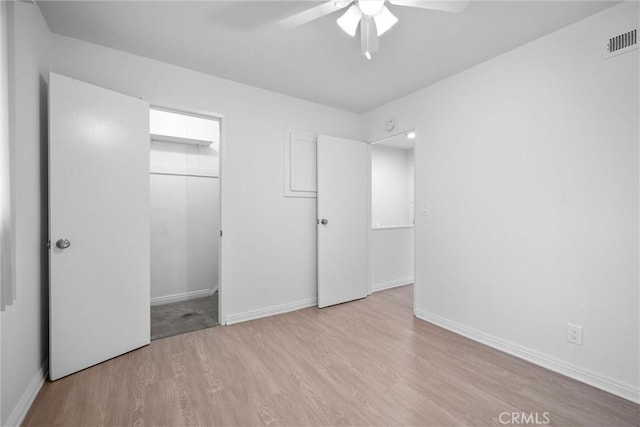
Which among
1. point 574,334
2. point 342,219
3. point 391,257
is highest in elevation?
point 342,219

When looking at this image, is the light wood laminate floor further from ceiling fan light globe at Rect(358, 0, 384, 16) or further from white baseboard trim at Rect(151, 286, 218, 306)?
ceiling fan light globe at Rect(358, 0, 384, 16)

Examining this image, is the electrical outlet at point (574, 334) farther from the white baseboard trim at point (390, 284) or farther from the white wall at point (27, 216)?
the white wall at point (27, 216)

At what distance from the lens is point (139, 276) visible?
2240mm

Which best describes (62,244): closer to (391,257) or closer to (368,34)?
(368,34)

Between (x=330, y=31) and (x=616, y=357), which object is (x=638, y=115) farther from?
(x=330, y=31)

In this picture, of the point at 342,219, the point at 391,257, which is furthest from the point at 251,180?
the point at 391,257

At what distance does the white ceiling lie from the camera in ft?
5.90

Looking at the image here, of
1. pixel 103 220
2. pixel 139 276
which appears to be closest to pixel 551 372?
pixel 139 276

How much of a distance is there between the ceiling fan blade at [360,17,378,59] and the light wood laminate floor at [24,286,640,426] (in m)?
2.05

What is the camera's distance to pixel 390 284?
13.5 ft

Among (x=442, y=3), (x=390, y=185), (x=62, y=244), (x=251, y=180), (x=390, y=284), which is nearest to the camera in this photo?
(x=442, y=3)

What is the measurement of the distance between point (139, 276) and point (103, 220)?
0.51m

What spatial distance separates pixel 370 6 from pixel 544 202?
1794 mm

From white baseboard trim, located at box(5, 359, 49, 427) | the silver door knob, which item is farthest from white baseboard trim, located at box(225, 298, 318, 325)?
the silver door knob
